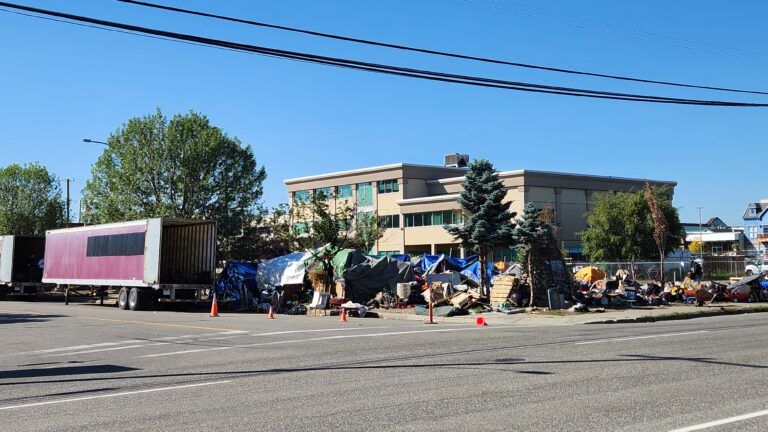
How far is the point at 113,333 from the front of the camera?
19.0 m

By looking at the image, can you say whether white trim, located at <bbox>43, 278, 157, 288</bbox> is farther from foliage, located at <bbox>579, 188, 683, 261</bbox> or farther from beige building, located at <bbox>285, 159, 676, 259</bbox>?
foliage, located at <bbox>579, 188, 683, 261</bbox>

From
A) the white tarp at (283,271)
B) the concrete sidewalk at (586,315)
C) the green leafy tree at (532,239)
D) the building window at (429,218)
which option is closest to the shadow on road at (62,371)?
the concrete sidewalk at (586,315)

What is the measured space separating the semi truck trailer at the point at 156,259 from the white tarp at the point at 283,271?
4305mm

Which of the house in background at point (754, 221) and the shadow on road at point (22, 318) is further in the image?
the house in background at point (754, 221)

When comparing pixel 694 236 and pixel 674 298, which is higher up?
pixel 694 236

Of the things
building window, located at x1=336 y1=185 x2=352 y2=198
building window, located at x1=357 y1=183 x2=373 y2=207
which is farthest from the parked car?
building window, located at x1=336 y1=185 x2=352 y2=198

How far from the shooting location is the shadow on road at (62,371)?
38.5ft

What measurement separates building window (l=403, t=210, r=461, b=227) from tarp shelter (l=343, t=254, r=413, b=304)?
3741 centimetres

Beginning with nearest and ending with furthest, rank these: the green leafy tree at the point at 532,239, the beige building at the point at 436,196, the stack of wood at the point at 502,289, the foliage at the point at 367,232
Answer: the stack of wood at the point at 502,289 → the green leafy tree at the point at 532,239 → the foliage at the point at 367,232 → the beige building at the point at 436,196

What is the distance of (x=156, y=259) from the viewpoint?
29.0 metres

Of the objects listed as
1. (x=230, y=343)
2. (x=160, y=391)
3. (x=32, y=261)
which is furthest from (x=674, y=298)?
(x=32, y=261)

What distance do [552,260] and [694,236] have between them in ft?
330

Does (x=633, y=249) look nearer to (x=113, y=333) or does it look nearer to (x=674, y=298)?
(x=674, y=298)

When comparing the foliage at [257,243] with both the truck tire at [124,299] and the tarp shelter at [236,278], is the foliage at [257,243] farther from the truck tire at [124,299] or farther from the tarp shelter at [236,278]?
the truck tire at [124,299]
